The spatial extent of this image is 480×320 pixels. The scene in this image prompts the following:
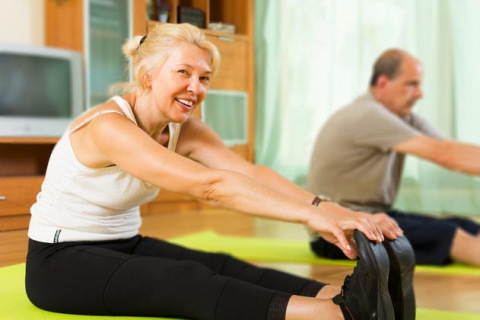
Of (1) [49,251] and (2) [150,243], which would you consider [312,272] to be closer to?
(2) [150,243]

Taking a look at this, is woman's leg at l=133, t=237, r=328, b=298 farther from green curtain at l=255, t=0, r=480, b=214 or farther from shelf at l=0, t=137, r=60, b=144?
green curtain at l=255, t=0, r=480, b=214

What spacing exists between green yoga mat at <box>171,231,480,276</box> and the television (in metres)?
0.89

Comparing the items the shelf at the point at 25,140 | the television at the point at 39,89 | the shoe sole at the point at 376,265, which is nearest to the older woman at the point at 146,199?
the shoe sole at the point at 376,265

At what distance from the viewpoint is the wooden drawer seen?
1577 mm

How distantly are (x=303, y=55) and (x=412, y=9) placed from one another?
28.4 inches

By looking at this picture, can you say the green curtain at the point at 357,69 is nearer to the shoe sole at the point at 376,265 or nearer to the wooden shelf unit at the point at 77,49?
the wooden shelf unit at the point at 77,49

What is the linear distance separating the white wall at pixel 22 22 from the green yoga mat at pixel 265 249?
1.36 meters

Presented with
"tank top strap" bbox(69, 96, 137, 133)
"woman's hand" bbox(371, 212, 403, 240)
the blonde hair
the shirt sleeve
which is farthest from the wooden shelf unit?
the shirt sleeve

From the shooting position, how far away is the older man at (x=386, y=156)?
226 centimetres

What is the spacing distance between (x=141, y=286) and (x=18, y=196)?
447 mm

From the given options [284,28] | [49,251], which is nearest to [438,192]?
[284,28]

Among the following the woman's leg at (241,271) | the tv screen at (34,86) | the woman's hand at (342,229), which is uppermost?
the tv screen at (34,86)

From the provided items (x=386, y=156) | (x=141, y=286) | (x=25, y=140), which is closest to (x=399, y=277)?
(x=141, y=286)

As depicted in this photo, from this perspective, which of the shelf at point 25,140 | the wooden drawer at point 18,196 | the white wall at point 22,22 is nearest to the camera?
the wooden drawer at point 18,196
